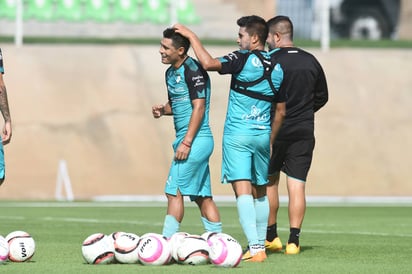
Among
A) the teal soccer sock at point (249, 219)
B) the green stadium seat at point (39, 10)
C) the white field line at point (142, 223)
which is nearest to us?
the teal soccer sock at point (249, 219)

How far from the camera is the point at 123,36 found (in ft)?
85.1

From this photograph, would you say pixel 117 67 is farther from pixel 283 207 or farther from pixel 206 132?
pixel 206 132

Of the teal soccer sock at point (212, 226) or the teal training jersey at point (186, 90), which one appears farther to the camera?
the teal soccer sock at point (212, 226)

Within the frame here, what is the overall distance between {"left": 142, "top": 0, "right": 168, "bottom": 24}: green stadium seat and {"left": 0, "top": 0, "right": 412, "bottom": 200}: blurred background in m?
0.02

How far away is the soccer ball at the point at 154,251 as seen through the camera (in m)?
10.2

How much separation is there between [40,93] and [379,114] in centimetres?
683

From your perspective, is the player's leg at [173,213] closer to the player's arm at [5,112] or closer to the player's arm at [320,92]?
the player's arm at [5,112]

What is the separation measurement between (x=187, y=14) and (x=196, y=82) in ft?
50.1

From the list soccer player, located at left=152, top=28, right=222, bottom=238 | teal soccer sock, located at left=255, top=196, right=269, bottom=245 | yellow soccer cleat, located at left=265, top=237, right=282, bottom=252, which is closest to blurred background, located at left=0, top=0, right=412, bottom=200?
yellow soccer cleat, located at left=265, top=237, right=282, bottom=252

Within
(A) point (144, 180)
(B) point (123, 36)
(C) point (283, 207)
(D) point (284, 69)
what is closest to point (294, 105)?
(D) point (284, 69)

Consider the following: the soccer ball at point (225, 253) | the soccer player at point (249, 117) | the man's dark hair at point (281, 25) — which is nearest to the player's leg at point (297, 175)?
the soccer player at point (249, 117)

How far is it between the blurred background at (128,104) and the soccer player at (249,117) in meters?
12.5

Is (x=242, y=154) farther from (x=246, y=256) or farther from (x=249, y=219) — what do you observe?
(x=246, y=256)

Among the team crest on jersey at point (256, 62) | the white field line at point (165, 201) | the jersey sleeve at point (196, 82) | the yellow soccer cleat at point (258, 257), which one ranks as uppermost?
the team crest on jersey at point (256, 62)
